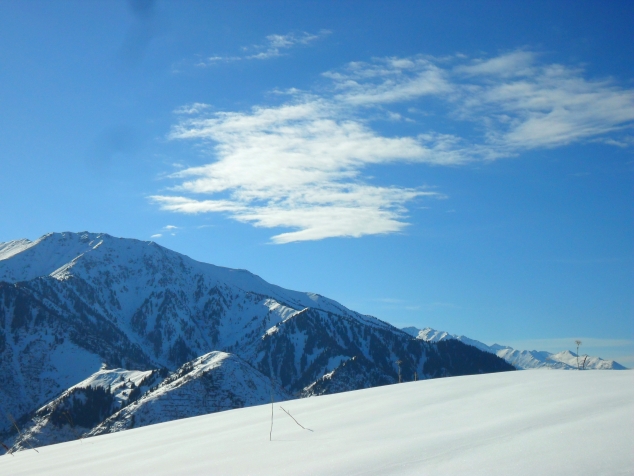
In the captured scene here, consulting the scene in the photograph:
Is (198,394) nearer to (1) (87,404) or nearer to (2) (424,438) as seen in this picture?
(1) (87,404)

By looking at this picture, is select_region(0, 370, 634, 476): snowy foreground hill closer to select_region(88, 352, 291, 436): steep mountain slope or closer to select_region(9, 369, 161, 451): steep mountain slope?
select_region(88, 352, 291, 436): steep mountain slope

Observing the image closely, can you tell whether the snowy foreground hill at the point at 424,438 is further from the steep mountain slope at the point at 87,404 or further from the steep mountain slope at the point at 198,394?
the steep mountain slope at the point at 87,404

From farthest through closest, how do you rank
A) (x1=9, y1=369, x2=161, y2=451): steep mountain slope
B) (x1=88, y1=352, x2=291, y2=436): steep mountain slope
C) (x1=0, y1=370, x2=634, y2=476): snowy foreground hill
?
(x1=9, y1=369, x2=161, y2=451): steep mountain slope < (x1=88, y1=352, x2=291, y2=436): steep mountain slope < (x1=0, y1=370, x2=634, y2=476): snowy foreground hill

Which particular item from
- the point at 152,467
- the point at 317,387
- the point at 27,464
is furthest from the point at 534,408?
the point at 317,387

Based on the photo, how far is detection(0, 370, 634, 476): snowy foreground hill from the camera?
3.64 m

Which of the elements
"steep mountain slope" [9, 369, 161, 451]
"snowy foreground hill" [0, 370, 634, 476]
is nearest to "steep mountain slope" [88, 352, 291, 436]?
"steep mountain slope" [9, 369, 161, 451]

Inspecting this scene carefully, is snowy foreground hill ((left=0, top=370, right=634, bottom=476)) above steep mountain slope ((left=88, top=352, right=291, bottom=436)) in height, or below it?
above

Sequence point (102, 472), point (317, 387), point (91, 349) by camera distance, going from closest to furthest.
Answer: point (102, 472), point (317, 387), point (91, 349)

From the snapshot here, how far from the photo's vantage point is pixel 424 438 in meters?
4.49

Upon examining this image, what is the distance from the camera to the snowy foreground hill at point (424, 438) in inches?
143

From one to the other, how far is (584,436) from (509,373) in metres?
3.86

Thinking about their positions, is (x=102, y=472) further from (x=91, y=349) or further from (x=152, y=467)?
(x=91, y=349)

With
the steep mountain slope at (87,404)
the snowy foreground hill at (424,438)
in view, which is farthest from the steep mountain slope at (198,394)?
the snowy foreground hill at (424,438)

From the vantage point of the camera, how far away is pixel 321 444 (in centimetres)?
488
